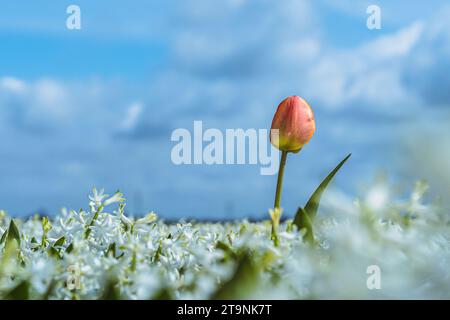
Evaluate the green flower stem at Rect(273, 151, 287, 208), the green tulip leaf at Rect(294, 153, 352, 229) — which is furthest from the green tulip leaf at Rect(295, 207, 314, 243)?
the green flower stem at Rect(273, 151, 287, 208)

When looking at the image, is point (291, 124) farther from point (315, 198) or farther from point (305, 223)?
point (305, 223)

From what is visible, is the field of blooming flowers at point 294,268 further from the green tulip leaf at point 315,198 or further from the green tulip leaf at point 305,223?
the green tulip leaf at point 315,198

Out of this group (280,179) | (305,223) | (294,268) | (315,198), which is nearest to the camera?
(294,268)

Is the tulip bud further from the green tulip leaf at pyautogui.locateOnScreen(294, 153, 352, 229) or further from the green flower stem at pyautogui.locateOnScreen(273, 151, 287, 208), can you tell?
the green tulip leaf at pyautogui.locateOnScreen(294, 153, 352, 229)

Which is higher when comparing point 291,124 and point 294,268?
point 291,124

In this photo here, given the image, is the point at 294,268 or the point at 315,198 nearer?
the point at 294,268

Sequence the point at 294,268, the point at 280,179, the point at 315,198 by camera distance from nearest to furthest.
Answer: the point at 294,268 → the point at 315,198 → the point at 280,179

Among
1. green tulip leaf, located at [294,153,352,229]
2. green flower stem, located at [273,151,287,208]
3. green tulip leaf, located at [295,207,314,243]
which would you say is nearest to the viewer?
green tulip leaf, located at [295,207,314,243]

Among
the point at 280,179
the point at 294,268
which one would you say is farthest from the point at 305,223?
the point at 280,179
